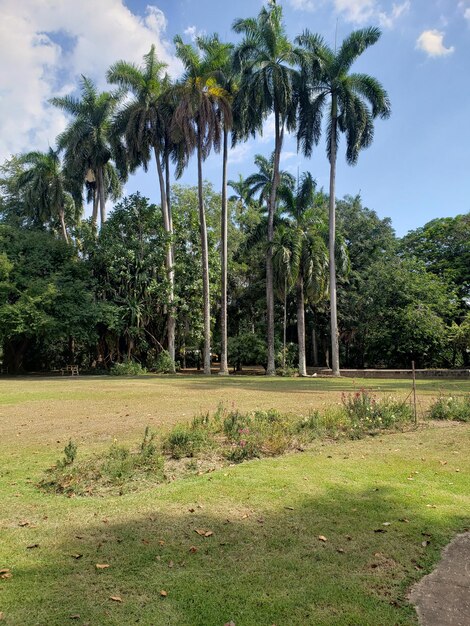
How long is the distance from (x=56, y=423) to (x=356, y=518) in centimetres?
720

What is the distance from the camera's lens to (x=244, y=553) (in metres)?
3.62

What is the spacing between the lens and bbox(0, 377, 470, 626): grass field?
9.41 ft

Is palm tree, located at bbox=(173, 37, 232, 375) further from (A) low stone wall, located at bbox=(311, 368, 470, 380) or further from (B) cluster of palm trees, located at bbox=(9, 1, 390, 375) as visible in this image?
(A) low stone wall, located at bbox=(311, 368, 470, 380)

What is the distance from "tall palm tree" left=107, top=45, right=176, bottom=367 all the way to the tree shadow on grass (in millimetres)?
26851

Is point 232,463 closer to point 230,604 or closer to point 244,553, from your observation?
point 244,553

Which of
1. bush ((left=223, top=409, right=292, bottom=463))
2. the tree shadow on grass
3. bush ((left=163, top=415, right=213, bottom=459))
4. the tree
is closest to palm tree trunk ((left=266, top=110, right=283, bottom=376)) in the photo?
the tree

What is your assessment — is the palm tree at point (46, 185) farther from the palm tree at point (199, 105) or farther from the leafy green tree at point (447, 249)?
the leafy green tree at point (447, 249)

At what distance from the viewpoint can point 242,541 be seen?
3830 millimetres

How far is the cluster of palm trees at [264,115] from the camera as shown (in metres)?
26.7

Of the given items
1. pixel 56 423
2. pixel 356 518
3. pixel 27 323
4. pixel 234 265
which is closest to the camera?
pixel 356 518

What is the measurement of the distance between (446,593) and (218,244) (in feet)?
118

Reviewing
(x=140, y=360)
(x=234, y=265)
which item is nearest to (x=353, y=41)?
(x=234, y=265)

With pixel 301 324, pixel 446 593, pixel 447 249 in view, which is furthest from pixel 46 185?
pixel 446 593

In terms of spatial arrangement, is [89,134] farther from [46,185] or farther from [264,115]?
[264,115]
